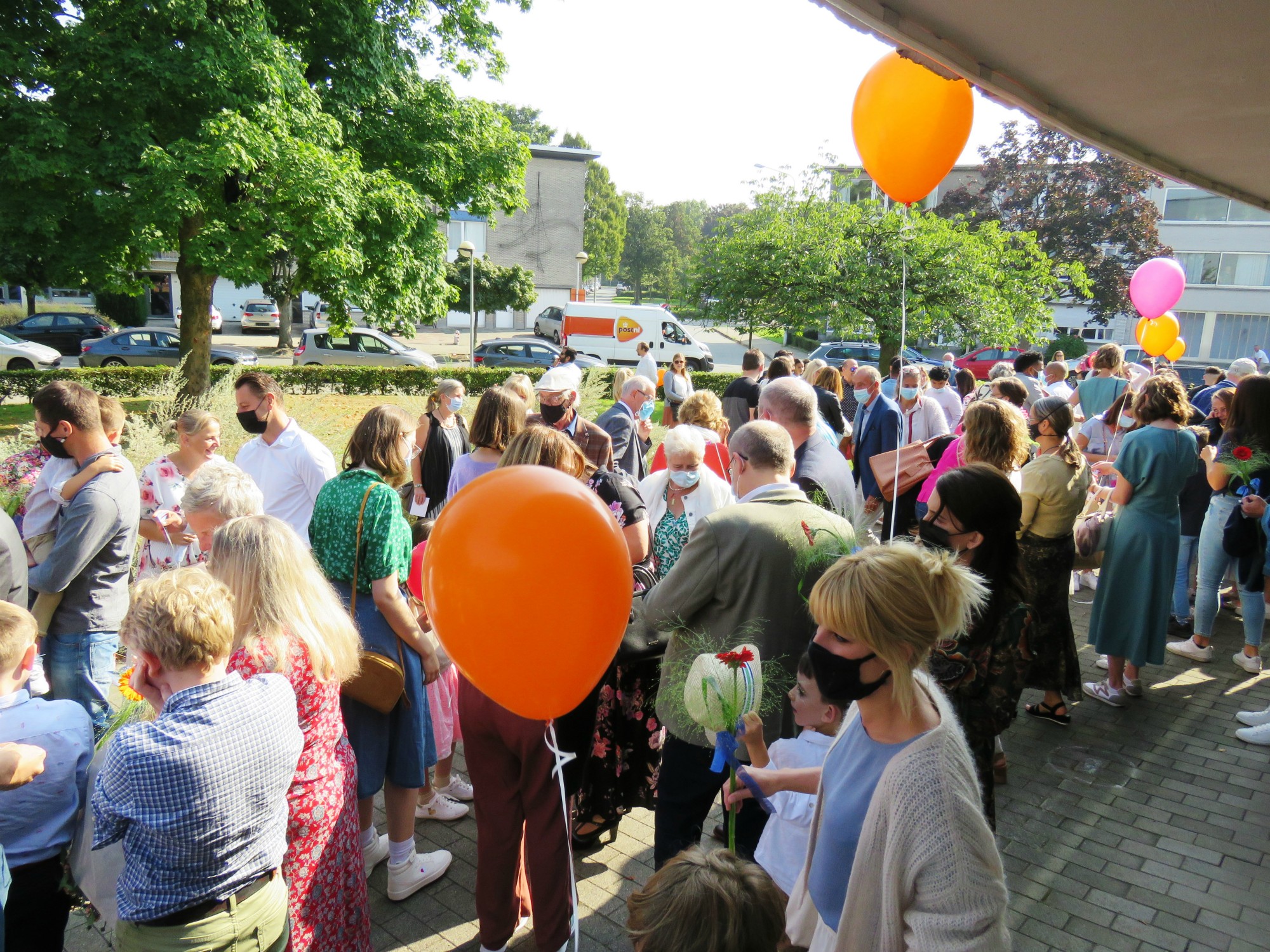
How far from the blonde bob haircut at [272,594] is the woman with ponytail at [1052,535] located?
359cm

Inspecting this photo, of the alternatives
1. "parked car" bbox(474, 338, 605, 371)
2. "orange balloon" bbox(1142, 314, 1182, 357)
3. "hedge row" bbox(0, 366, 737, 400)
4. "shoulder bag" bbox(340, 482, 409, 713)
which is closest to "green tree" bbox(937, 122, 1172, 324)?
"parked car" bbox(474, 338, 605, 371)

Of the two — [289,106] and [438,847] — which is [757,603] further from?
[289,106]

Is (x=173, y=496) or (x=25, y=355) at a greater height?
(x=173, y=496)

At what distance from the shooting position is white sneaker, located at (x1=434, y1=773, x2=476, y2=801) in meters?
3.99

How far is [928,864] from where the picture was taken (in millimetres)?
1589

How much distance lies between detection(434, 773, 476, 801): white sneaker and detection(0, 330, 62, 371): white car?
78.6 feet

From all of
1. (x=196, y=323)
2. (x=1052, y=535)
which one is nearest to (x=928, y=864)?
(x=1052, y=535)

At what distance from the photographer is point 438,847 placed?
362 centimetres

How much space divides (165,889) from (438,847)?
5.90ft

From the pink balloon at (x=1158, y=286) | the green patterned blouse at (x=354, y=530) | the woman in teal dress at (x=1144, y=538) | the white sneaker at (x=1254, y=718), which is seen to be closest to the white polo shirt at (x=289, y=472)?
the green patterned blouse at (x=354, y=530)

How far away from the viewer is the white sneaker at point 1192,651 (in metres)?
5.88

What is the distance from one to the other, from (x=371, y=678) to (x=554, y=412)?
1993 mm

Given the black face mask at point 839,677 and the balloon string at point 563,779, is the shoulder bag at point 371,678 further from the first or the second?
the black face mask at point 839,677

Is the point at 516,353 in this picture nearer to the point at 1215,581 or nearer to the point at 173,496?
the point at 173,496
